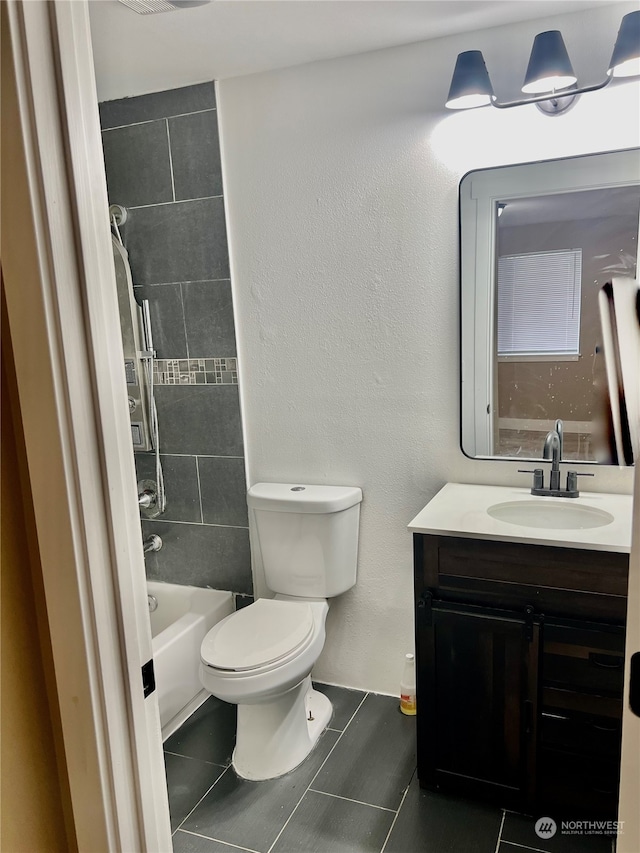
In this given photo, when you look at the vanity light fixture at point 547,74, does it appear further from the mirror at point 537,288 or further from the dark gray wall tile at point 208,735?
the dark gray wall tile at point 208,735

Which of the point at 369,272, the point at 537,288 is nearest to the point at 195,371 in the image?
the point at 369,272

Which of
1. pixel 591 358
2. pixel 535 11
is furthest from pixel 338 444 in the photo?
pixel 535 11

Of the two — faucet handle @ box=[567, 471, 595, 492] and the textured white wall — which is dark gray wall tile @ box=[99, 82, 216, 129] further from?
faucet handle @ box=[567, 471, 595, 492]

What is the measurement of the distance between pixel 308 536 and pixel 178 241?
1219 millimetres

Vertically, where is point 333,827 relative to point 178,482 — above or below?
below

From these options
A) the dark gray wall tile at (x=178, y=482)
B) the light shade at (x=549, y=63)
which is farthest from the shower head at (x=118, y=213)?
the light shade at (x=549, y=63)

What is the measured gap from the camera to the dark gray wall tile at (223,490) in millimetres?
2486

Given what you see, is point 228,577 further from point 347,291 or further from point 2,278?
point 2,278

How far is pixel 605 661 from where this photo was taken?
1.64 metres

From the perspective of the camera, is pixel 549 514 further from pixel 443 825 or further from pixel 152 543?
pixel 152 543

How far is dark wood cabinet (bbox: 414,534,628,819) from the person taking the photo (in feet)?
5.40

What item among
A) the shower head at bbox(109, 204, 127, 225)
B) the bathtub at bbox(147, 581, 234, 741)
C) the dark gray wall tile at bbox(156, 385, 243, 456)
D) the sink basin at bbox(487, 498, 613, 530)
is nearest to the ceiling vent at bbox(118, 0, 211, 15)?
the shower head at bbox(109, 204, 127, 225)

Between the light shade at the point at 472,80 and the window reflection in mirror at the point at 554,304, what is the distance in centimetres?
33

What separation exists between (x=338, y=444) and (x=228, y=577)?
0.74 meters
